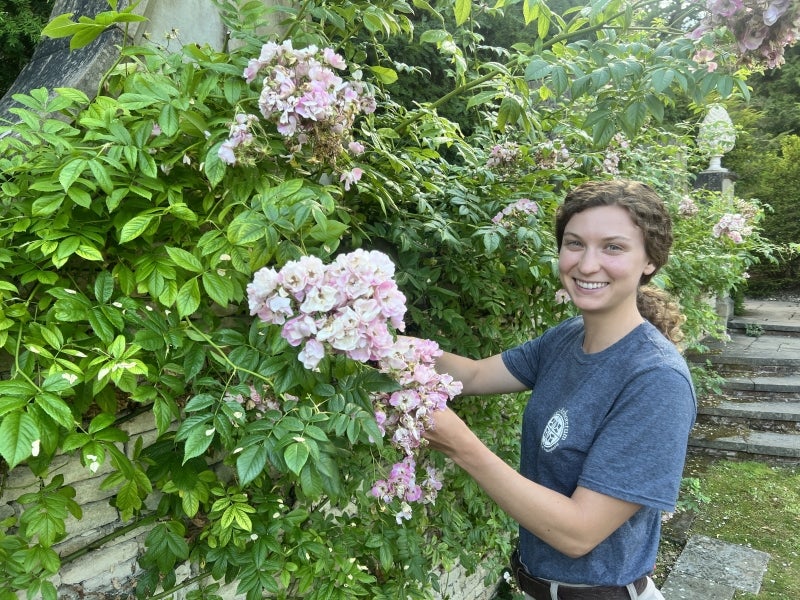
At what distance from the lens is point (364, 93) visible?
6.59ft

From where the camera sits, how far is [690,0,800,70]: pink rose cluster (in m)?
1.75

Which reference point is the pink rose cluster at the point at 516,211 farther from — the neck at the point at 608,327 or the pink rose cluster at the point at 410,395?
the pink rose cluster at the point at 410,395

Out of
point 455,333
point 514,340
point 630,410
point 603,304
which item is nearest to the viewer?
point 630,410

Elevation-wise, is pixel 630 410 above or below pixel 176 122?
below

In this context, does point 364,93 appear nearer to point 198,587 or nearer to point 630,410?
point 630,410

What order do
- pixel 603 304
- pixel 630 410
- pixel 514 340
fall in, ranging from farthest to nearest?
pixel 514 340 < pixel 603 304 < pixel 630 410

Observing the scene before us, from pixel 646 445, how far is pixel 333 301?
3.08 feet

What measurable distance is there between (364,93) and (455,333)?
1.17m

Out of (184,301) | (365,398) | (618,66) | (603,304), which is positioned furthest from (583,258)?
(184,301)

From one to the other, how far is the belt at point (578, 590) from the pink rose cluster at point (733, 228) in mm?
3975

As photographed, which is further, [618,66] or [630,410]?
[618,66]

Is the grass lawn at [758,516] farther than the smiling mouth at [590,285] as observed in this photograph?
Yes

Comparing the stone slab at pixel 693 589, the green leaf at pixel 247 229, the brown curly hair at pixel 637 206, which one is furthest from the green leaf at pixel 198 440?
the stone slab at pixel 693 589

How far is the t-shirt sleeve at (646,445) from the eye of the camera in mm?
1525
